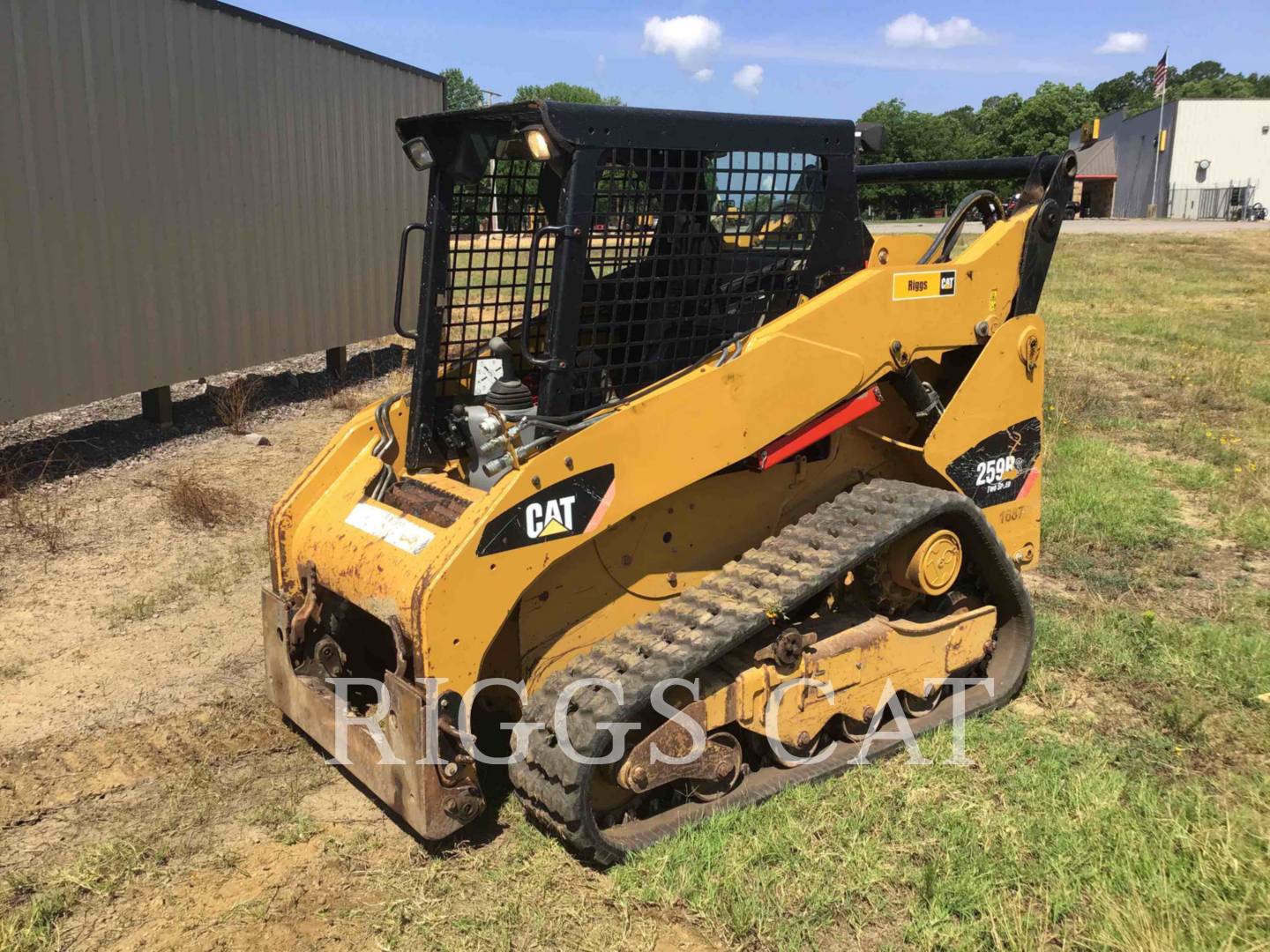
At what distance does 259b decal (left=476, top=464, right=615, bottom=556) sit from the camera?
3.15 meters

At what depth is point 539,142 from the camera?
3.26 metres

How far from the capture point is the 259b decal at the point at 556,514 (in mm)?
3154

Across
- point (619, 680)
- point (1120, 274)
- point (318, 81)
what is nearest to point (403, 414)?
point (619, 680)

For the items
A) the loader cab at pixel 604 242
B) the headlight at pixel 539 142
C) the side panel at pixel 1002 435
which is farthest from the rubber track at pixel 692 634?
the headlight at pixel 539 142

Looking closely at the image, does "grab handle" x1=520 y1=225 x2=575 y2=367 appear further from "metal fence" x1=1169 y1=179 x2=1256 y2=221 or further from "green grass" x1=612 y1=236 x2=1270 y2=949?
"metal fence" x1=1169 y1=179 x2=1256 y2=221

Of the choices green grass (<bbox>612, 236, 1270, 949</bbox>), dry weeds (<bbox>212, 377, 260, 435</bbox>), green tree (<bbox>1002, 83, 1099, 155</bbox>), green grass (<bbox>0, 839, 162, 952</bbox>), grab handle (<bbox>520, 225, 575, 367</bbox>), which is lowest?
green grass (<bbox>0, 839, 162, 952</bbox>)

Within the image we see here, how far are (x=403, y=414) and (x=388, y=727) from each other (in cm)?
131

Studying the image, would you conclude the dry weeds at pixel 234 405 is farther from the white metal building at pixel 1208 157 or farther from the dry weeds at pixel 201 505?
the white metal building at pixel 1208 157

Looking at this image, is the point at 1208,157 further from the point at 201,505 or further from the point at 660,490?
the point at 660,490

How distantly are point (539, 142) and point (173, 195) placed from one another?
6.70 metres

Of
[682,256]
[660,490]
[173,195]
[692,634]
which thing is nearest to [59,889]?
[692,634]

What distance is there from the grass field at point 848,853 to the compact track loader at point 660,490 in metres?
0.21

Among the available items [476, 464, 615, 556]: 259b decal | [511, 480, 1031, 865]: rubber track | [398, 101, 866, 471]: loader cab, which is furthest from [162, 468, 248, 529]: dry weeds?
[476, 464, 615, 556]: 259b decal

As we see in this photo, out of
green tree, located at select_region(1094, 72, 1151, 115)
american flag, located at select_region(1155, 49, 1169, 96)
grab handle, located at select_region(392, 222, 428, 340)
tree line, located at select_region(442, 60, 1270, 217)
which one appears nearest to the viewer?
grab handle, located at select_region(392, 222, 428, 340)
